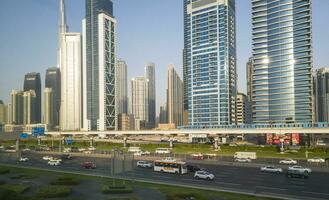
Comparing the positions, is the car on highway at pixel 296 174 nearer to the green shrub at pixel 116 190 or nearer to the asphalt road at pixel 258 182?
the asphalt road at pixel 258 182

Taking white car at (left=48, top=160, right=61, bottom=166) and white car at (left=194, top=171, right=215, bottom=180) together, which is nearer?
white car at (left=194, top=171, right=215, bottom=180)

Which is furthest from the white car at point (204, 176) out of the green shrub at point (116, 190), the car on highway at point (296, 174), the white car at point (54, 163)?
the white car at point (54, 163)

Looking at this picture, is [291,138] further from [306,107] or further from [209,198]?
[209,198]

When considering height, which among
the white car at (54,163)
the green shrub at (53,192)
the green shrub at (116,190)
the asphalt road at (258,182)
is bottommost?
the white car at (54,163)

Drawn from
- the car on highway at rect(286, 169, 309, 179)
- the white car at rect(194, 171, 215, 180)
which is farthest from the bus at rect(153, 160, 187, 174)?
the car on highway at rect(286, 169, 309, 179)

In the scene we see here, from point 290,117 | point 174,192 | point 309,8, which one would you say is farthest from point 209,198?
point 309,8

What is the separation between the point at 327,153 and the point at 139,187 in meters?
85.2

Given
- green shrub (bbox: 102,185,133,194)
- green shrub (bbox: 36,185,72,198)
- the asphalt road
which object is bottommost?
the asphalt road

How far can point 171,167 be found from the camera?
75.7 m

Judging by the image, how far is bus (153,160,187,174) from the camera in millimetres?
74312

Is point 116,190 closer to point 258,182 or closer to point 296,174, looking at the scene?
point 258,182

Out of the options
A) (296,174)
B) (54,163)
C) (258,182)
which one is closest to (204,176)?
(258,182)

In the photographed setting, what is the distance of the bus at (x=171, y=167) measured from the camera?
244 feet

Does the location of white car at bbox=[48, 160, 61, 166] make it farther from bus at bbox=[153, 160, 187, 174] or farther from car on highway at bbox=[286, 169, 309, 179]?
car on highway at bbox=[286, 169, 309, 179]
